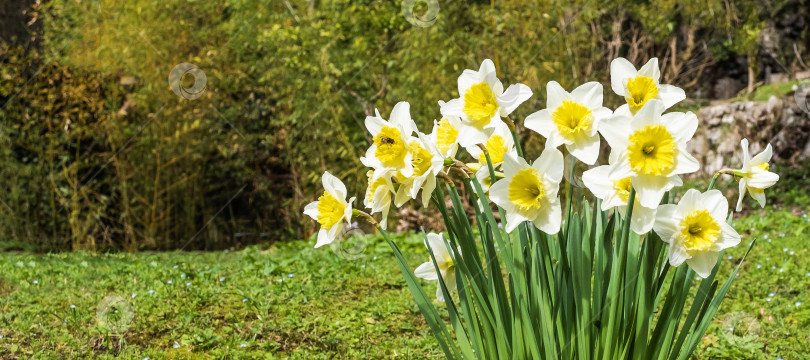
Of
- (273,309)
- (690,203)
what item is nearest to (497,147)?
(690,203)

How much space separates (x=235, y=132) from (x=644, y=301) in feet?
18.9

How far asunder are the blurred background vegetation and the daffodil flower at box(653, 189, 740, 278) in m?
4.28

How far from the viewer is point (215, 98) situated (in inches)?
272

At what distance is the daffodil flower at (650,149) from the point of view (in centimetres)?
150

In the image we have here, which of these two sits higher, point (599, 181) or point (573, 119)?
point (573, 119)

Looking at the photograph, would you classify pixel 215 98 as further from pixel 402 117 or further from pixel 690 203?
pixel 690 203

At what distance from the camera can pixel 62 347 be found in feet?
9.65

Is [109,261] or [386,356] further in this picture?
[109,261]

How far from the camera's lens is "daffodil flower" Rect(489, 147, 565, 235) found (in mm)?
1566

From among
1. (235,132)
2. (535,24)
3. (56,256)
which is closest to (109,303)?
(56,256)

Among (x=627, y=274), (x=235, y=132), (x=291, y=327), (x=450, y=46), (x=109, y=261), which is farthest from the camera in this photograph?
(x=235, y=132)

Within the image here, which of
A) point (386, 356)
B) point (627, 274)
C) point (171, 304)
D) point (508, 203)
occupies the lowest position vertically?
point (386, 356)

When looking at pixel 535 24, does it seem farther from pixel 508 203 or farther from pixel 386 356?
pixel 508 203

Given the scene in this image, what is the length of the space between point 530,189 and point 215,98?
5734 mm
